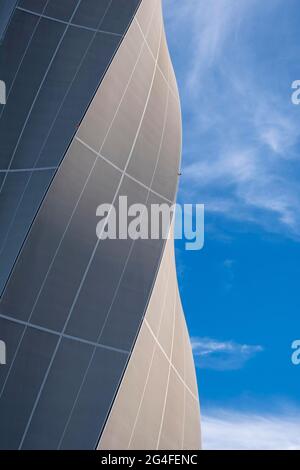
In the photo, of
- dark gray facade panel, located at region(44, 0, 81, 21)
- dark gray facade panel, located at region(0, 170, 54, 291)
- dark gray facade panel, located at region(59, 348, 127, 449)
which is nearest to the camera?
dark gray facade panel, located at region(59, 348, 127, 449)

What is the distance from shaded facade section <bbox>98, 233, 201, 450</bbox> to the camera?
25.7 meters

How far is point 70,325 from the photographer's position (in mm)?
24922

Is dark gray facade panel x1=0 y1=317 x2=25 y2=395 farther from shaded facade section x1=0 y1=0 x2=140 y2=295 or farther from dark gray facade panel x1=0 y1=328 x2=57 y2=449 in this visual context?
shaded facade section x1=0 y1=0 x2=140 y2=295

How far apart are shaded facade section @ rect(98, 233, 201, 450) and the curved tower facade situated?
109 mm

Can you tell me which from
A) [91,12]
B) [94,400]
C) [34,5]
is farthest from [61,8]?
[94,400]

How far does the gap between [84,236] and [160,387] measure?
987cm

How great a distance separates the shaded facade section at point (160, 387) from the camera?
25.7 m

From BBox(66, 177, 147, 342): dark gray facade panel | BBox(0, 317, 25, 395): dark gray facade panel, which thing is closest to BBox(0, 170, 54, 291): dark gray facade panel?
BBox(0, 317, 25, 395): dark gray facade panel

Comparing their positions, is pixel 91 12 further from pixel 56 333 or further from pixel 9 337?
pixel 9 337

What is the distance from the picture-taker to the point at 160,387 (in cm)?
→ 3000
